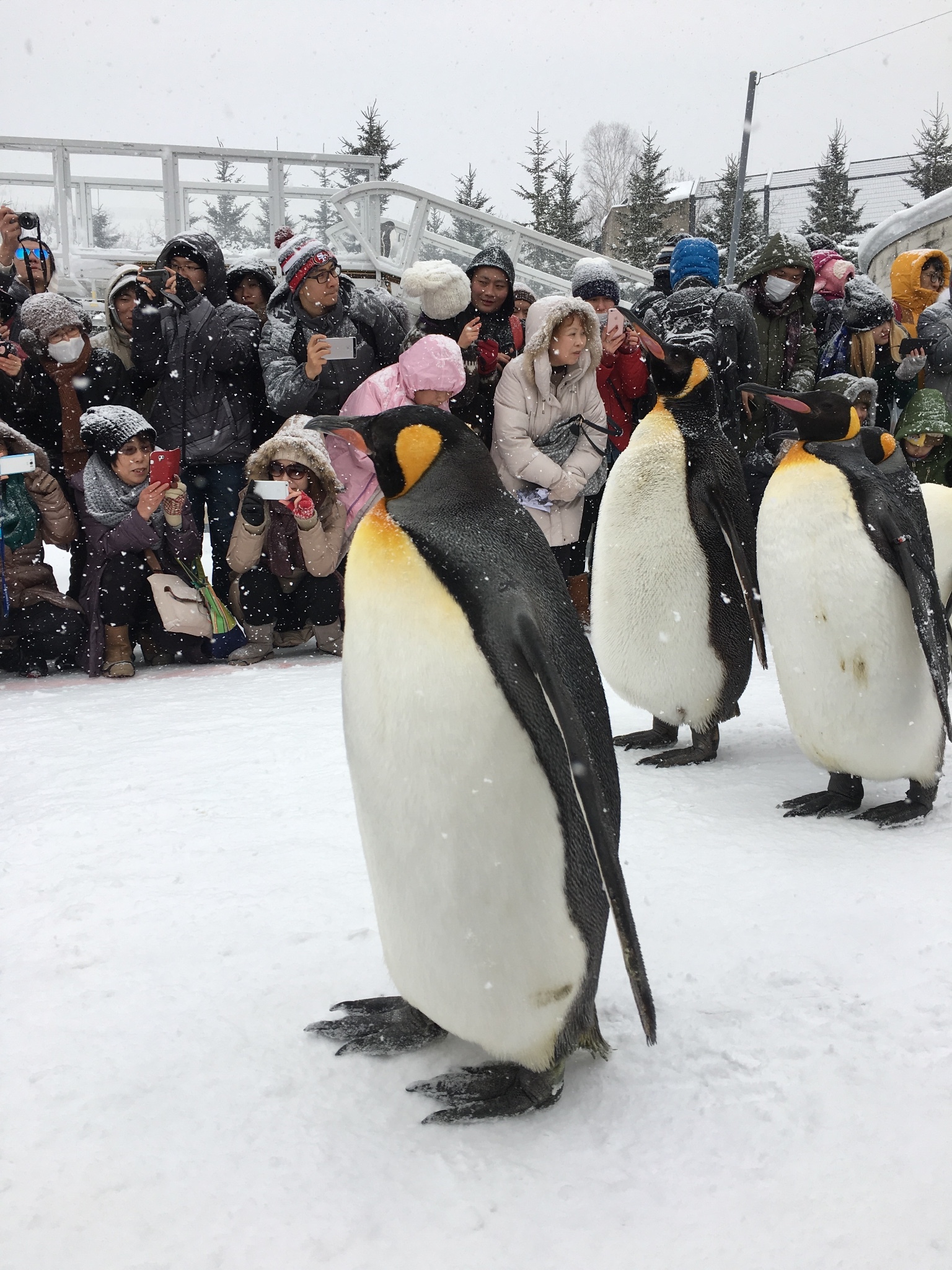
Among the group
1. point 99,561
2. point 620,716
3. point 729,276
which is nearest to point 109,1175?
point 620,716

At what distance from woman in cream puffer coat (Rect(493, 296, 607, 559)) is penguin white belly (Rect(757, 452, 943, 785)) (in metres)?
1.64

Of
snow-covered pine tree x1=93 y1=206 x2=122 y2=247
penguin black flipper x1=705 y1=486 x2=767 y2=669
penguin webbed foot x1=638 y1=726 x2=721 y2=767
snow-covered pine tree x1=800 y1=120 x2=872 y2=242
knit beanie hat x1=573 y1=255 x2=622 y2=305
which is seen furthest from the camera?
snow-covered pine tree x1=800 y1=120 x2=872 y2=242

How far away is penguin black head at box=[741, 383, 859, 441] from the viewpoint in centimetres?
211

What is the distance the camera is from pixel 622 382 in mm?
4086

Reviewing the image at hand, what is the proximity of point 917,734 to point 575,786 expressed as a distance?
4.19ft

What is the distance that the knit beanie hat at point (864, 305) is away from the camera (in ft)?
14.3

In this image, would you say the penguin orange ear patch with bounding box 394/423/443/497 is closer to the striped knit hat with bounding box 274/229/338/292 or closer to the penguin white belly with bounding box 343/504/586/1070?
the penguin white belly with bounding box 343/504/586/1070

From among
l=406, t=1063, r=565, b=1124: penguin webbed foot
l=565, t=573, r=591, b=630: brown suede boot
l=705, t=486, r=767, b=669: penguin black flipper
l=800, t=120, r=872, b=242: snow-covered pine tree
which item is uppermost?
l=800, t=120, r=872, b=242: snow-covered pine tree

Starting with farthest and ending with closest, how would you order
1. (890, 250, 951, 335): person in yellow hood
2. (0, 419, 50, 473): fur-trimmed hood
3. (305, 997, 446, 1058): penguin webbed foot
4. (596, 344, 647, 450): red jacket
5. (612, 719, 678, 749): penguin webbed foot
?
(890, 250, 951, 335): person in yellow hood → (596, 344, 647, 450): red jacket → (0, 419, 50, 473): fur-trimmed hood → (612, 719, 678, 749): penguin webbed foot → (305, 997, 446, 1058): penguin webbed foot

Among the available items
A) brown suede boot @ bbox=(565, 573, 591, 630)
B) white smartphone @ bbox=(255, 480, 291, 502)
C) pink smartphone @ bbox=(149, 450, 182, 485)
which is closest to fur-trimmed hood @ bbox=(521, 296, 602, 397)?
brown suede boot @ bbox=(565, 573, 591, 630)

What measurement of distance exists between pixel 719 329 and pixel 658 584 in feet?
5.50

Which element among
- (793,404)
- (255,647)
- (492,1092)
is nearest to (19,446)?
(255,647)

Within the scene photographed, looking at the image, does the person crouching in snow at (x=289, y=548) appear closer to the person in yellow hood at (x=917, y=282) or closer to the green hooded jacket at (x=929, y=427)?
the green hooded jacket at (x=929, y=427)

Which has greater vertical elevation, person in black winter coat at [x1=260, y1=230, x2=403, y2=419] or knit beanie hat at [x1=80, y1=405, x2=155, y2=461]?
person in black winter coat at [x1=260, y1=230, x2=403, y2=419]
